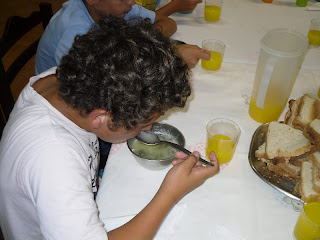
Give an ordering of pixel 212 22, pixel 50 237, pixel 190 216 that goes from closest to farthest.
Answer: pixel 50 237, pixel 190 216, pixel 212 22

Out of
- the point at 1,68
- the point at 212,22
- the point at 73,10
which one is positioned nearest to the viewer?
the point at 1,68

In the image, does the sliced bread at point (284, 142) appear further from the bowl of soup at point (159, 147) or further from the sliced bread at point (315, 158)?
the bowl of soup at point (159, 147)

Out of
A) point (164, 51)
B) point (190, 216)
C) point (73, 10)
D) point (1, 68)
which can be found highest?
point (164, 51)

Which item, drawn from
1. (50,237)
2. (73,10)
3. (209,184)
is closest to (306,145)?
(209,184)

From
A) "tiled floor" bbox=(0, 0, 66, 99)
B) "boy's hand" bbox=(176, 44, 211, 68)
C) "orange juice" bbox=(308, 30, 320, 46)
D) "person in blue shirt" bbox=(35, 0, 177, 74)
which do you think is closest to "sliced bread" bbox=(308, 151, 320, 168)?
"boy's hand" bbox=(176, 44, 211, 68)

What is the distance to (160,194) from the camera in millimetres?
772

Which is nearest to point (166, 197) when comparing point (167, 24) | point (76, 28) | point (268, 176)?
point (268, 176)

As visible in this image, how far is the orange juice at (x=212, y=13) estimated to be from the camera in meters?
1.68

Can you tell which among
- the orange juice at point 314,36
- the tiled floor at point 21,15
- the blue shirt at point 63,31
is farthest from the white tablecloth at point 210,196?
the tiled floor at point 21,15

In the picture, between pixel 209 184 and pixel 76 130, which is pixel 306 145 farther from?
pixel 76 130

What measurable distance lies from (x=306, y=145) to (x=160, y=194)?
47 centimetres

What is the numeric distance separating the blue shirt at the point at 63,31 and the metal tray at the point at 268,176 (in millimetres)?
786

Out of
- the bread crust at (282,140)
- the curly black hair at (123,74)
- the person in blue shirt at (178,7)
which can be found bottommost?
the bread crust at (282,140)

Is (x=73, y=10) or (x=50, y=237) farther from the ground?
(x=73, y=10)
